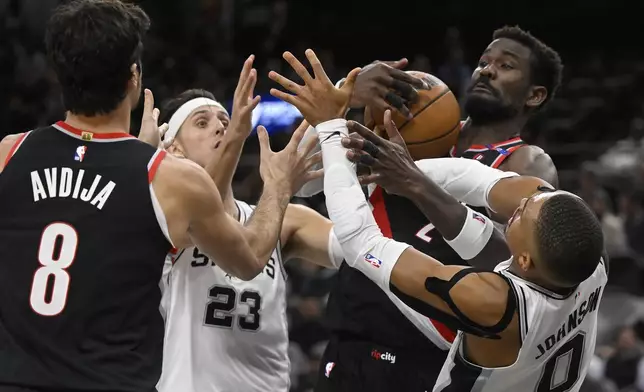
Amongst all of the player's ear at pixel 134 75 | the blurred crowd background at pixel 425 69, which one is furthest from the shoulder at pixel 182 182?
the blurred crowd background at pixel 425 69

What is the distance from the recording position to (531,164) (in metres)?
4.54

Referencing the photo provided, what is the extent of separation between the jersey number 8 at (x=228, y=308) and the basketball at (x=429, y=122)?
969 mm

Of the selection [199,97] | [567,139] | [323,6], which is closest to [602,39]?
[567,139]

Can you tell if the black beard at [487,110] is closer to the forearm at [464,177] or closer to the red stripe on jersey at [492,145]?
the red stripe on jersey at [492,145]

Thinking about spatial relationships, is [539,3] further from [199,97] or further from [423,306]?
[423,306]

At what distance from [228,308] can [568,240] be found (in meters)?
1.76

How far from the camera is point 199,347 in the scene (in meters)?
4.39

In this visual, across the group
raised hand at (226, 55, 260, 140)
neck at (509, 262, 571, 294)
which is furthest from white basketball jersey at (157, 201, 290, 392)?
neck at (509, 262, 571, 294)

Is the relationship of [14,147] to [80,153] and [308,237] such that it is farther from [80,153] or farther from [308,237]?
[308,237]

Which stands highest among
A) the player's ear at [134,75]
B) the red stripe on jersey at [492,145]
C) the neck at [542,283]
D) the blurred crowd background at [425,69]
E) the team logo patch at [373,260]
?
the player's ear at [134,75]

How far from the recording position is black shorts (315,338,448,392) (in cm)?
416

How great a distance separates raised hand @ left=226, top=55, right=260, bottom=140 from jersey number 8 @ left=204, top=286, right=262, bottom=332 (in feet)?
2.44

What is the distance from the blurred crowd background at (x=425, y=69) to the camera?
9.75 m

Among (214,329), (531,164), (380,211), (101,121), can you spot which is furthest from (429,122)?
(101,121)
